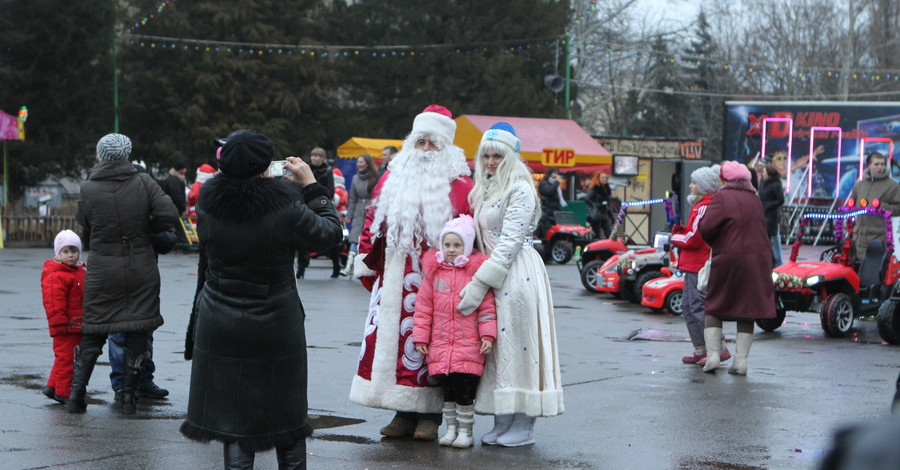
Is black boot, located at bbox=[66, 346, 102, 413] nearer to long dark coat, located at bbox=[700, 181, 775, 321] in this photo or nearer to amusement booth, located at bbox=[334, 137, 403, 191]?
long dark coat, located at bbox=[700, 181, 775, 321]

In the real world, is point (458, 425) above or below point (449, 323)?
below

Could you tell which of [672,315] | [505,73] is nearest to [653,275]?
[672,315]

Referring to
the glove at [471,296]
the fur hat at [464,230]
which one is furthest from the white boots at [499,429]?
the fur hat at [464,230]

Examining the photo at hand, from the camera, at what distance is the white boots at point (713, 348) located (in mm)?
9336

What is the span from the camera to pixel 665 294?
14.0m

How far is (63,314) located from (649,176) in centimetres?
2658

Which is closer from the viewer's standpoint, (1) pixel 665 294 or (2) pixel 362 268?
(2) pixel 362 268

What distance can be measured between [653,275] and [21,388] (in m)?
9.15

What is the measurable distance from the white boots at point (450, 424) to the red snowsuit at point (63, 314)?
267 cm

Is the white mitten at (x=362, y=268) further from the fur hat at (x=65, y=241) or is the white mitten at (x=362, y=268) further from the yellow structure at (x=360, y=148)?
the yellow structure at (x=360, y=148)

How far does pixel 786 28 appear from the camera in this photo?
54000mm

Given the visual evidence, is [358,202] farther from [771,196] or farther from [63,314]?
[63,314]

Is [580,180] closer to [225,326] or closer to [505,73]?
[505,73]

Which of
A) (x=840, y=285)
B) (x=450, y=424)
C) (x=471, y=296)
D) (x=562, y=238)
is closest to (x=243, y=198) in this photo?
(x=471, y=296)
